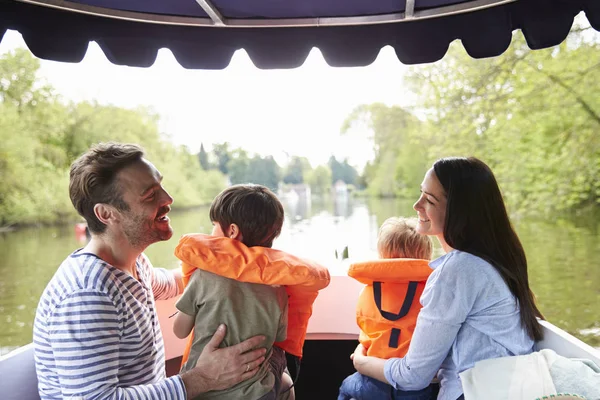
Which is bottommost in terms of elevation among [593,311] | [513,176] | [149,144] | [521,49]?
[593,311]

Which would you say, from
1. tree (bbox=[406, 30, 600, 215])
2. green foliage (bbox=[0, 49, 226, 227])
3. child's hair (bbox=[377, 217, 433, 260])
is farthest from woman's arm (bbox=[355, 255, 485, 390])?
green foliage (bbox=[0, 49, 226, 227])

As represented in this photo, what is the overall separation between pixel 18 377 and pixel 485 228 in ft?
4.31

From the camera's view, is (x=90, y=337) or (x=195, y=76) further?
(x=195, y=76)

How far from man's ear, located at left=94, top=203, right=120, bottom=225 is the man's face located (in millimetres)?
18

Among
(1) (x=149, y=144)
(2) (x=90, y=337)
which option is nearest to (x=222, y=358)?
(2) (x=90, y=337)

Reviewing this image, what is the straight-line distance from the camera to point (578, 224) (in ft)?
30.6

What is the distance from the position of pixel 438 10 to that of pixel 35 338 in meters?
1.73

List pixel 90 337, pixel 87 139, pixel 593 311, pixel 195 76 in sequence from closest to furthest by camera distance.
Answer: pixel 90 337
pixel 593 311
pixel 87 139
pixel 195 76

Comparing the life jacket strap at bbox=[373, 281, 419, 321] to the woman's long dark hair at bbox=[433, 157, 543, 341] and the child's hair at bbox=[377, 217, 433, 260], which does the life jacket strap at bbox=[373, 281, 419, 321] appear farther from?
the woman's long dark hair at bbox=[433, 157, 543, 341]

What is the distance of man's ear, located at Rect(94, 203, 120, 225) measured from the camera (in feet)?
4.58

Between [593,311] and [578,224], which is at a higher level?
[578,224]

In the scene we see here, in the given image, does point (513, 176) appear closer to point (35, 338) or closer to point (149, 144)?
point (149, 144)

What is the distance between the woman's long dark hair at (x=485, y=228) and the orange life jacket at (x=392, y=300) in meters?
0.23

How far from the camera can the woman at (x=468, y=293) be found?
1.30 m
